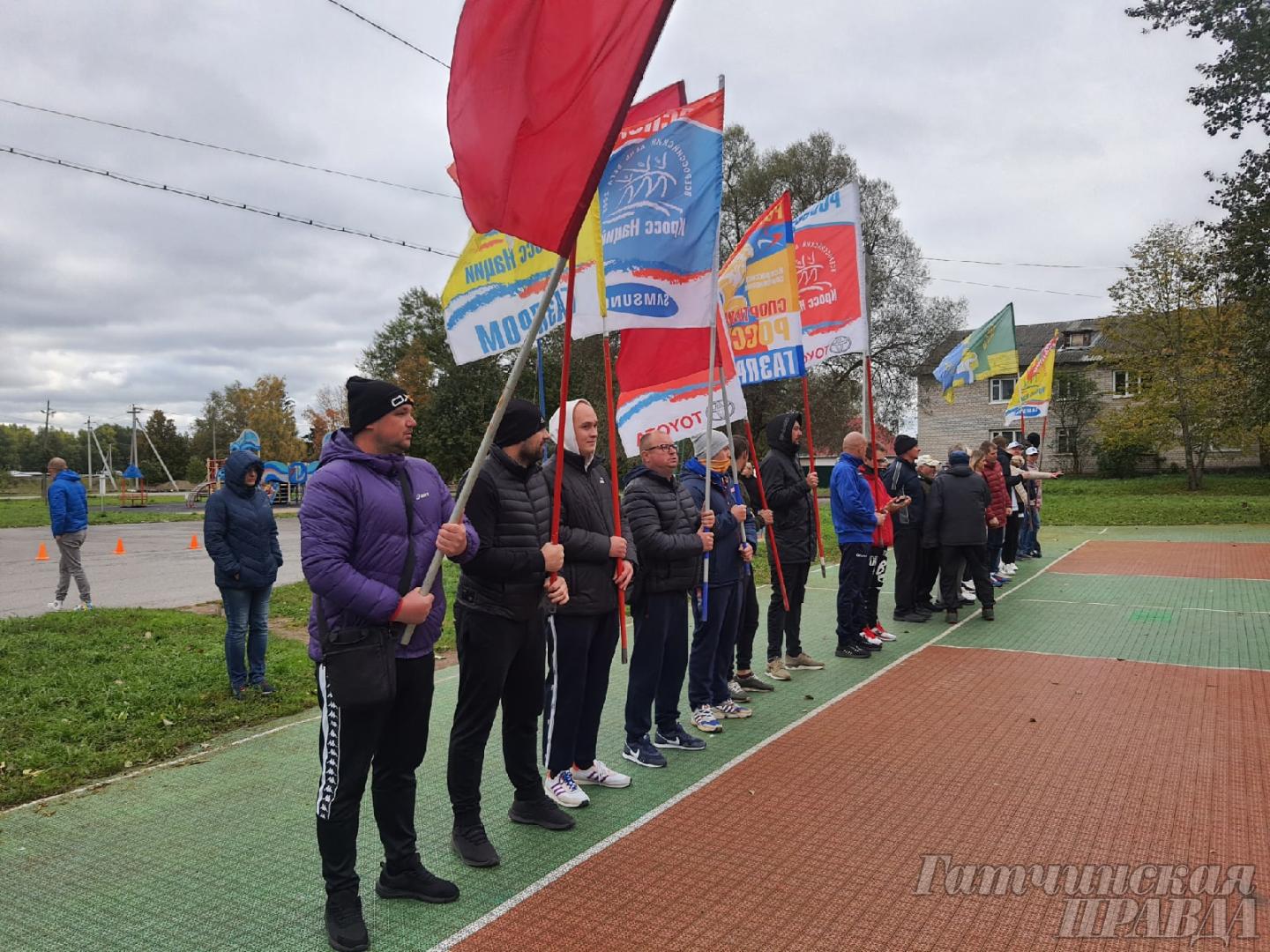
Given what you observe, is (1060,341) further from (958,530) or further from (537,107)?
(537,107)

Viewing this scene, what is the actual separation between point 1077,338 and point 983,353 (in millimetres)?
49333

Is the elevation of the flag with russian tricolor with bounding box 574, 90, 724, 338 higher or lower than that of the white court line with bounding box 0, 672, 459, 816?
higher

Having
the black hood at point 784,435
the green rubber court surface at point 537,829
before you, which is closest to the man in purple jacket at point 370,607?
the green rubber court surface at point 537,829

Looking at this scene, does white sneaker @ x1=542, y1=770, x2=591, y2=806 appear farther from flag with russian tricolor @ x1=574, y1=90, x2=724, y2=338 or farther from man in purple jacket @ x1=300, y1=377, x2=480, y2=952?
flag with russian tricolor @ x1=574, y1=90, x2=724, y2=338

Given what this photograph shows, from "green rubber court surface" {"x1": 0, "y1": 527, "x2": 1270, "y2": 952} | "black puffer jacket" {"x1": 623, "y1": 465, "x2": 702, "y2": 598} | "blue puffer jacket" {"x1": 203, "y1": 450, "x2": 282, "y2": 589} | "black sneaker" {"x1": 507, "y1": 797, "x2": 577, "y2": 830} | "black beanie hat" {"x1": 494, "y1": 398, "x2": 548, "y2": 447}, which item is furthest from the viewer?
"blue puffer jacket" {"x1": 203, "y1": 450, "x2": 282, "y2": 589}

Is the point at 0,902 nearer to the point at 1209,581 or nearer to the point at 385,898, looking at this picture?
the point at 385,898

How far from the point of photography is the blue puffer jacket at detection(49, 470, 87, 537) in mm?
10297

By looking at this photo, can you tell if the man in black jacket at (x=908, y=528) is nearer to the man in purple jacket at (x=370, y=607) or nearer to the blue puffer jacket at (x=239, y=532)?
the blue puffer jacket at (x=239, y=532)

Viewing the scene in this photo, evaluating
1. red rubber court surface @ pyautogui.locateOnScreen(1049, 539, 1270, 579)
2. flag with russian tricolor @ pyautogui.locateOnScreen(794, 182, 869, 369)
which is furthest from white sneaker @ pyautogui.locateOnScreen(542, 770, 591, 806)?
red rubber court surface @ pyautogui.locateOnScreen(1049, 539, 1270, 579)

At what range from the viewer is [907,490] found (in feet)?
32.2

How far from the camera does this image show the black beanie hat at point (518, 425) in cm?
404

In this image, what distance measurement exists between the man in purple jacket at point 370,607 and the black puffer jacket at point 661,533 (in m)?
1.69

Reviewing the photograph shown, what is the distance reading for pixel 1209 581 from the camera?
12539 millimetres

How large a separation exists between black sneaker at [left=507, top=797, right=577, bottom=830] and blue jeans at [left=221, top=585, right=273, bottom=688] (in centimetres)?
342
